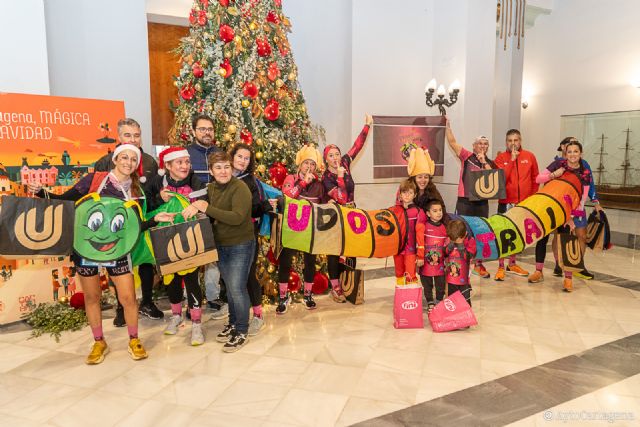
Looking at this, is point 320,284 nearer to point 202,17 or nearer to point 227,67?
point 227,67

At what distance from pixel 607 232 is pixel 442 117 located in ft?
8.44

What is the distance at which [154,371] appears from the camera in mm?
3170

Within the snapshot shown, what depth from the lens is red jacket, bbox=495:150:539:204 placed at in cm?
536

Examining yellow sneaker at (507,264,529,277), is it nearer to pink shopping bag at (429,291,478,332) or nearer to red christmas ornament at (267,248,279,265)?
pink shopping bag at (429,291,478,332)

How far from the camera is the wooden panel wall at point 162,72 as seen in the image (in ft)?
20.8

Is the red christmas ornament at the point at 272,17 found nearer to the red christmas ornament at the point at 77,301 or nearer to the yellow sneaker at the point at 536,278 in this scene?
the red christmas ornament at the point at 77,301

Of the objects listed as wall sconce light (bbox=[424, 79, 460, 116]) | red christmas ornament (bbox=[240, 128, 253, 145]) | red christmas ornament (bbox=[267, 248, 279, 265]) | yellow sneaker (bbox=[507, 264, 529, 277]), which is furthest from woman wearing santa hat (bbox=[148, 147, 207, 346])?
wall sconce light (bbox=[424, 79, 460, 116])

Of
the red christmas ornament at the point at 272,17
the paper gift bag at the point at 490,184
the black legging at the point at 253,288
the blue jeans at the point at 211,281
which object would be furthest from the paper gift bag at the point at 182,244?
the paper gift bag at the point at 490,184

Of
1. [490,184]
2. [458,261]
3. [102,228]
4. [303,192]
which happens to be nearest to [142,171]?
[102,228]

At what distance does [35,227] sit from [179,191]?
980 millimetres

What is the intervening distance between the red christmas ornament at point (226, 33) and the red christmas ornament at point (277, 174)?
1.23 meters

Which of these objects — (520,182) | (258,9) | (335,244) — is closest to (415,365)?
(335,244)

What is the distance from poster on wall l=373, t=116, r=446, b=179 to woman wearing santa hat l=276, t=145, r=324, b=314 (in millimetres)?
2416

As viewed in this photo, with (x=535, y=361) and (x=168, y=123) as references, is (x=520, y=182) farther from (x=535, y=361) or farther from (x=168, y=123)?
(x=168, y=123)
